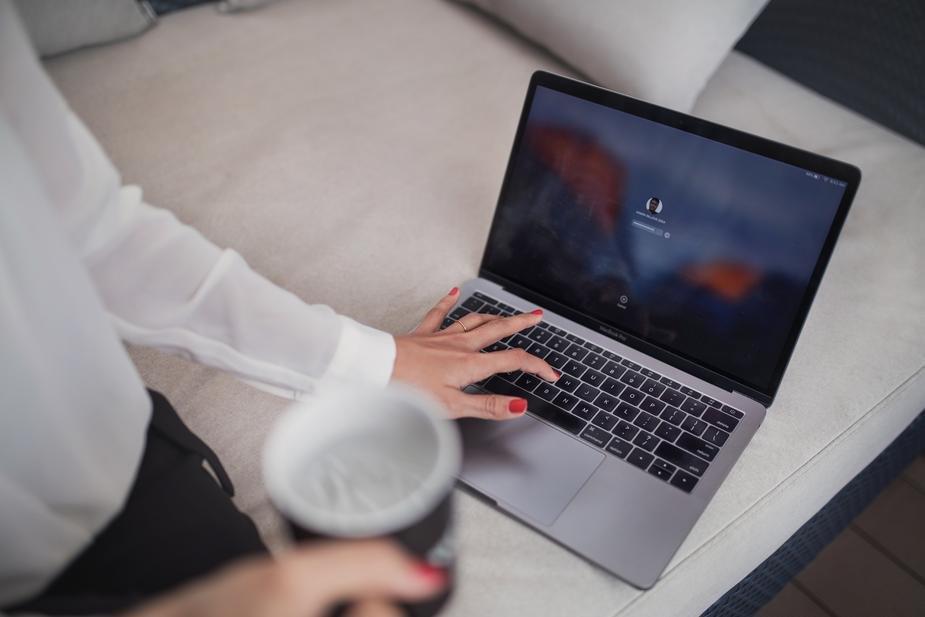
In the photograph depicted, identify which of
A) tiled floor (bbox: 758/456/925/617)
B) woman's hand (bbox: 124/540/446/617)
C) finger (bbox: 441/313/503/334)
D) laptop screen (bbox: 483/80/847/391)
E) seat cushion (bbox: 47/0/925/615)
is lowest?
tiled floor (bbox: 758/456/925/617)

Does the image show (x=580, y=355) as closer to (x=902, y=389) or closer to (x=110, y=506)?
(x=902, y=389)

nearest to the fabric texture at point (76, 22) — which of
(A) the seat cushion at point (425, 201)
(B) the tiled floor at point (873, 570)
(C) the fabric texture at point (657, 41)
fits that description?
(A) the seat cushion at point (425, 201)

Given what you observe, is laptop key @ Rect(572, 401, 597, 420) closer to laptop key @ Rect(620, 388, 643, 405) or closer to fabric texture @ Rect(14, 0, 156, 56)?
laptop key @ Rect(620, 388, 643, 405)

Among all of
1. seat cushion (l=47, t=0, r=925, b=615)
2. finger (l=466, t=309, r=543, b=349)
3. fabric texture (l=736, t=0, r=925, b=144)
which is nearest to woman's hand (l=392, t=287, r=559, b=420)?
finger (l=466, t=309, r=543, b=349)

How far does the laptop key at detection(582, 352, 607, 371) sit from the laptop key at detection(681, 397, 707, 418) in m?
0.10

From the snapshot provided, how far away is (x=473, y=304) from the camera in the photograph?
3.00 ft

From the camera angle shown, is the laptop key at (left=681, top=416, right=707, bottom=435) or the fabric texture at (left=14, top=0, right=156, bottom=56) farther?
the fabric texture at (left=14, top=0, right=156, bottom=56)

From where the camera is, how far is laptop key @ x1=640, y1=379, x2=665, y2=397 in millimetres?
802

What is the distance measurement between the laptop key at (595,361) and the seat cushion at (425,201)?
18 centimetres

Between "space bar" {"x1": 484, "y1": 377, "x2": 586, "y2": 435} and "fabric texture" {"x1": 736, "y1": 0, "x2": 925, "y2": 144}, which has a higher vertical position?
"fabric texture" {"x1": 736, "y1": 0, "x2": 925, "y2": 144}

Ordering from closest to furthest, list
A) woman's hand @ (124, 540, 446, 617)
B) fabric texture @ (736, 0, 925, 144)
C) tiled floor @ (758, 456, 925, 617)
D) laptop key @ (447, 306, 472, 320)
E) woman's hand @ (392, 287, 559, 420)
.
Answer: woman's hand @ (124, 540, 446, 617) < woman's hand @ (392, 287, 559, 420) < laptop key @ (447, 306, 472, 320) < tiled floor @ (758, 456, 925, 617) < fabric texture @ (736, 0, 925, 144)

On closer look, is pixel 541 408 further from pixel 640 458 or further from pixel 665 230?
pixel 665 230

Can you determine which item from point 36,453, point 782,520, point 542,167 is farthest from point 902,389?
point 36,453

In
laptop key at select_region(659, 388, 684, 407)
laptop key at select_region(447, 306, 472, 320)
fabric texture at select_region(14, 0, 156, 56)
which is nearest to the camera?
laptop key at select_region(659, 388, 684, 407)
